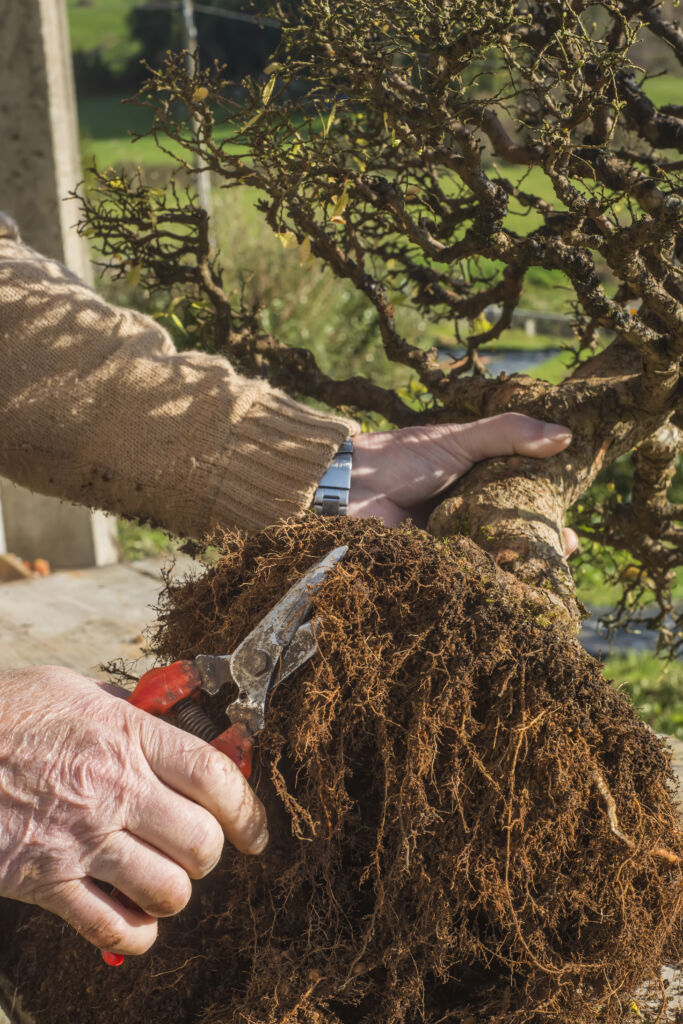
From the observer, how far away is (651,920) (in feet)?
3.21

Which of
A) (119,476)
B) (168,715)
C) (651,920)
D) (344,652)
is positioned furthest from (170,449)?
(651,920)

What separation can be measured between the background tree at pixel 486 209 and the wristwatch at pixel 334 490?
179mm

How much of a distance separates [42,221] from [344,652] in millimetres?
3638

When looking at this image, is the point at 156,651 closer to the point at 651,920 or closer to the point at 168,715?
the point at 168,715

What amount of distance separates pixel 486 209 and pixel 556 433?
403mm

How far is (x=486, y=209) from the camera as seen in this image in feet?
4.38

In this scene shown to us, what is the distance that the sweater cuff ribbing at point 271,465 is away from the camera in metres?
1.44

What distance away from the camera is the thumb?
145 centimetres

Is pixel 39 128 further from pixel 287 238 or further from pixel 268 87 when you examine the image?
pixel 268 87

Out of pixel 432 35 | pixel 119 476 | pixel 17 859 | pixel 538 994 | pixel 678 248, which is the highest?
pixel 432 35

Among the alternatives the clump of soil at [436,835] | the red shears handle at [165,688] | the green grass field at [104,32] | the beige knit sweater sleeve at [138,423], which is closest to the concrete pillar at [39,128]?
the beige knit sweater sleeve at [138,423]

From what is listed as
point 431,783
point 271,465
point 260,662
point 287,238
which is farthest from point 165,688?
point 287,238

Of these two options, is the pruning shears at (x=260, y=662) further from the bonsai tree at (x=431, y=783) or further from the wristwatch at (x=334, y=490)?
the wristwatch at (x=334, y=490)

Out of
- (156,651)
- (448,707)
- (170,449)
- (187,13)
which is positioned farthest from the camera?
(187,13)
